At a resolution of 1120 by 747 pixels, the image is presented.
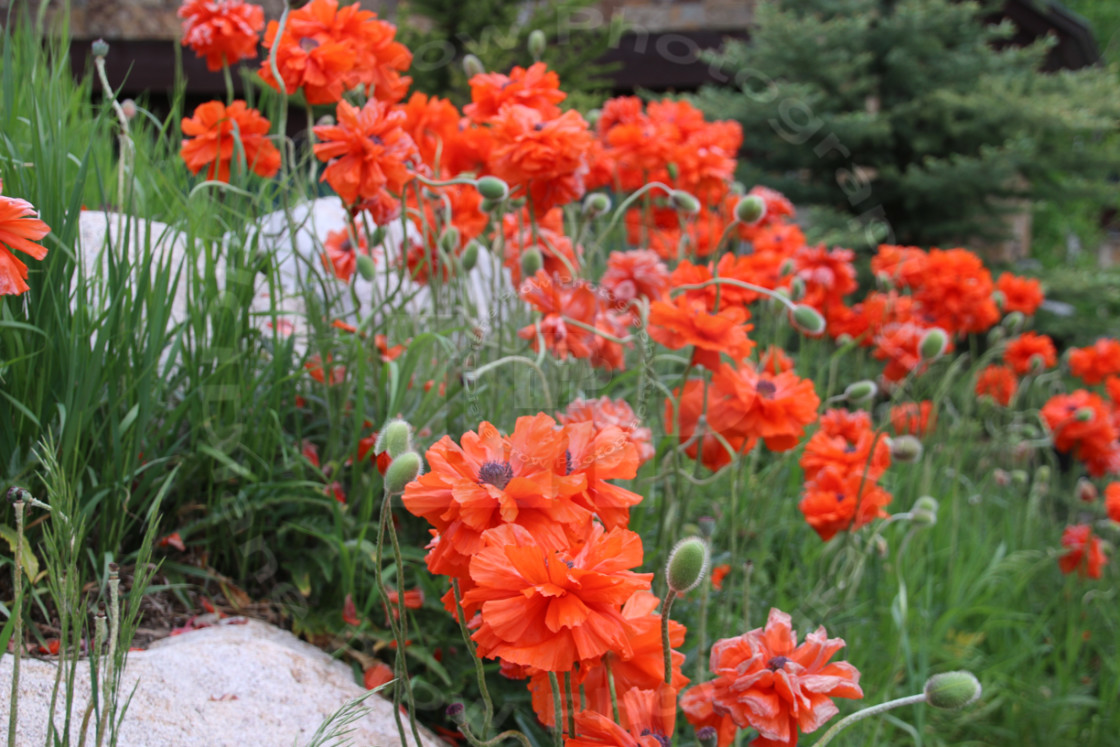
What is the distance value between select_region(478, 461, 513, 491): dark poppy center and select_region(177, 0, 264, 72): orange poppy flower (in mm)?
1219

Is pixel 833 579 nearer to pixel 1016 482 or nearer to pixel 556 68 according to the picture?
pixel 1016 482

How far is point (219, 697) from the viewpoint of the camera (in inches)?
44.2

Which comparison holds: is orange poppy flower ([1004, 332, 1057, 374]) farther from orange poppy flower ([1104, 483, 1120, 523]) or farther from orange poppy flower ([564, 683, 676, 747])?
orange poppy flower ([564, 683, 676, 747])

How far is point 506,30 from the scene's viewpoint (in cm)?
528

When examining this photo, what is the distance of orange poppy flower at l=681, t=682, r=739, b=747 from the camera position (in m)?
0.95

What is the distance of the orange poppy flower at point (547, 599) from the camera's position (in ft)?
2.43

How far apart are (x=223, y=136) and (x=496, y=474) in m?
1.17

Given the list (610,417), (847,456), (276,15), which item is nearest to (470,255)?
(610,417)

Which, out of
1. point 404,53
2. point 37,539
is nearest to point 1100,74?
point 404,53

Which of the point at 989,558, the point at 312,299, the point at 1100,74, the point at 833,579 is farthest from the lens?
the point at 1100,74

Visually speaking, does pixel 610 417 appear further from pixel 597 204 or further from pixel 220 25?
pixel 220 25

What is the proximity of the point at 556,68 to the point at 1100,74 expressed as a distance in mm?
3230

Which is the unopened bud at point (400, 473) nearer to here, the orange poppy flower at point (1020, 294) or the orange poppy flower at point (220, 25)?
the orange poppy flower at point (220, 25)

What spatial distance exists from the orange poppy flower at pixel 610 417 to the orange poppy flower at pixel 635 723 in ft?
1.39
